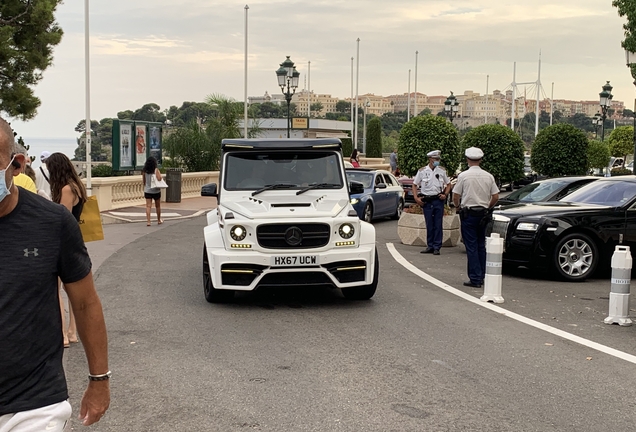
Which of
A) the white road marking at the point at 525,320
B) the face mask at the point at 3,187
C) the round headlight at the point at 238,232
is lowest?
the white road marking at the point at 525,320

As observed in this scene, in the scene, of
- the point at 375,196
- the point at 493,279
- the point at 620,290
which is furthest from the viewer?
the point at 375,196

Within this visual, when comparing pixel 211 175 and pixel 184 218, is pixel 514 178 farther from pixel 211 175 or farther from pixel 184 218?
pixel 184 218

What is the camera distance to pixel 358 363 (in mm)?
7117

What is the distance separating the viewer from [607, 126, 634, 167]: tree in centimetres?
5616

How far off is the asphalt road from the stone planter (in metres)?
5.61

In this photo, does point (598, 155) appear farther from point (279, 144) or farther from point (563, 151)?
point (279, 144)

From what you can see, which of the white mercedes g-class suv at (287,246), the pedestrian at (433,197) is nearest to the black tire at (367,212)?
the pedestrian at (433,197)

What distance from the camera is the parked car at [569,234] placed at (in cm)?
1247

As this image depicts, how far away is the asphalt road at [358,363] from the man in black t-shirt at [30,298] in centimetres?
234

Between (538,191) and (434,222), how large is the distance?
201 centimetres

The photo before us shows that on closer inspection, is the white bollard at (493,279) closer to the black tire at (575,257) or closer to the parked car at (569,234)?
the parked car at (569,234)

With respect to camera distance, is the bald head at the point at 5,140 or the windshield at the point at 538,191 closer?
the bald head at the point at 5,140

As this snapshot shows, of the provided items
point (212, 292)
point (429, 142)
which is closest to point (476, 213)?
point (212, 292)

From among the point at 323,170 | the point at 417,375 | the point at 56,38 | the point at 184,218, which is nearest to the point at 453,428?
A: the point at 417,375
